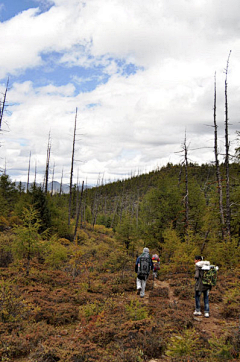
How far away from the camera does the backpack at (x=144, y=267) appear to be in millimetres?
9305

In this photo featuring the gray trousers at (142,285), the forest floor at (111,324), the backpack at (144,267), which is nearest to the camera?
the forest floor at (111,324)

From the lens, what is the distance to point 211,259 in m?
13.5

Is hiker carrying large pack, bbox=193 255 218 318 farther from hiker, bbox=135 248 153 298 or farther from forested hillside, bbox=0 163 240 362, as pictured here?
hiker, bbox=135 248 153 298

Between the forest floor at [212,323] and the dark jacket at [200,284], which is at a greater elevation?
the dark jacket at [200,284]

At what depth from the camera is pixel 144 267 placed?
9336 mm

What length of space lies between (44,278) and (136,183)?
91.3 metres

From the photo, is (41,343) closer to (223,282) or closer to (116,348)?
(116,348)

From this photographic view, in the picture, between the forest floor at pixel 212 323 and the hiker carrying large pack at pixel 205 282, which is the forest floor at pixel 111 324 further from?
the hiker carrying large pack at pixel 205 282

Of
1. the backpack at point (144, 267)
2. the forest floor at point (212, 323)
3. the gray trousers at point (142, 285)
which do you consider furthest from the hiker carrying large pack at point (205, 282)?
the gray trousers at point (142, 285)

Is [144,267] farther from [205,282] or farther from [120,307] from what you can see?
[205,282]

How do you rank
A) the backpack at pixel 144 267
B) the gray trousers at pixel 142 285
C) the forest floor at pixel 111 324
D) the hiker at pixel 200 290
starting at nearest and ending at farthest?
the forest floor at pixel 111 324
the hiker at pixel 200 290
the backpack at pixel 144 267
the gray trousers at pixel 142 285

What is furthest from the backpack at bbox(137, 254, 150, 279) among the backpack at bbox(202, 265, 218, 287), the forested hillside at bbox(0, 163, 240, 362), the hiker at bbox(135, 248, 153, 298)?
the backpack at bbox(202, 265, 218, 287)

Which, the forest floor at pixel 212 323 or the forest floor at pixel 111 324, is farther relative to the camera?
the forest floor at pixel 212 323

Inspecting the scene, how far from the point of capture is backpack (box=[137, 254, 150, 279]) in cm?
930
